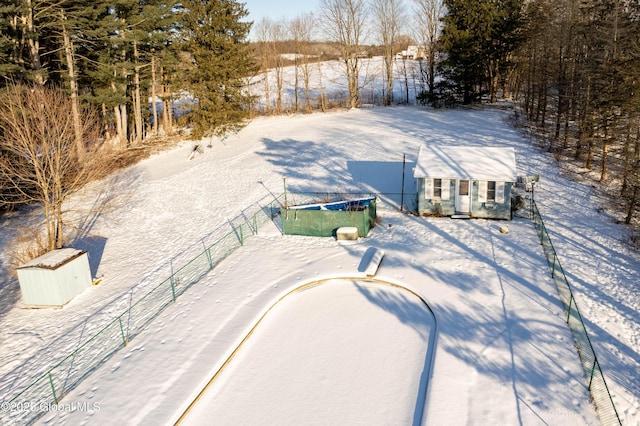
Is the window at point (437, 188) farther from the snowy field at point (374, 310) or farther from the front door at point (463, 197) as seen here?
the snowy field at point (374, 310)

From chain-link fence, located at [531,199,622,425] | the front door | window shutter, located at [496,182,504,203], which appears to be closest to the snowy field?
chain-link fence, located at [531,199,622,425]

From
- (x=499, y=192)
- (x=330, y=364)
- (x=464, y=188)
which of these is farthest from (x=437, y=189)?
(x=330, y=364)

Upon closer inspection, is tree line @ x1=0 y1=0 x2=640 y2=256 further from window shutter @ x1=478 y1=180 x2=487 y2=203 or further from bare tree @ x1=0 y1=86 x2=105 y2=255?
window shutter @ x1=478 y1=180 x2=487 y2=203

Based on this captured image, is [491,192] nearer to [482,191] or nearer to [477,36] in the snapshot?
[482,191]

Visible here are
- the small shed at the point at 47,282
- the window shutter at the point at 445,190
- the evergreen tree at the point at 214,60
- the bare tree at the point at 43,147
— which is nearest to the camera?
the small shed at the point at 47,282

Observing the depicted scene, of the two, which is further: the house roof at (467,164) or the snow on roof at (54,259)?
the house roof at (467,164)

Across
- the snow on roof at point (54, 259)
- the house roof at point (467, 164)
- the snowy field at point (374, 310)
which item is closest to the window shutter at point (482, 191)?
the house roof at point (467, 164)

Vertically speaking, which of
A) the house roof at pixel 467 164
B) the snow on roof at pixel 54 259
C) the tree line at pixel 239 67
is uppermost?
the tree line at pixel 239 67
